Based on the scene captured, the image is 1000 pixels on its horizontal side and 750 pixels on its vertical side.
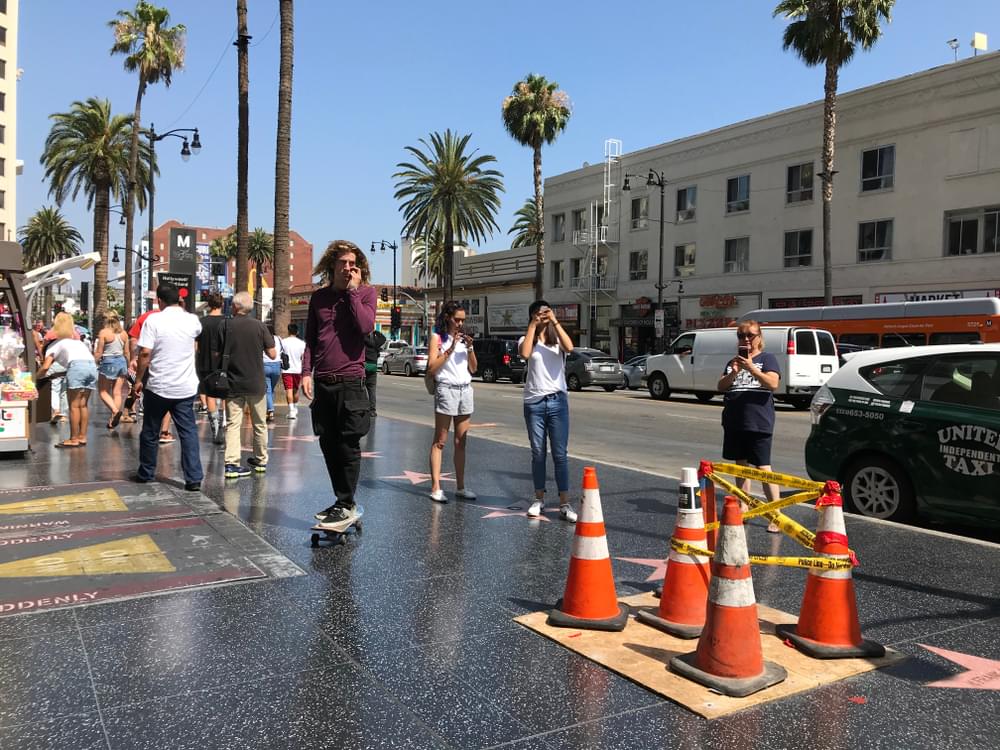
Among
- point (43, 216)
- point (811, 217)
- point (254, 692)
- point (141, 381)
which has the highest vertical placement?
point (43, 216)

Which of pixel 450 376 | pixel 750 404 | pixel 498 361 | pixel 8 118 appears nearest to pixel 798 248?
pixel 498 361

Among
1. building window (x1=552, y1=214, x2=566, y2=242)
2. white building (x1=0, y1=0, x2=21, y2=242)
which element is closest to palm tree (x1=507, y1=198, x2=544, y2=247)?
building window (x1=552, y1=214, x2=566, y2=242)

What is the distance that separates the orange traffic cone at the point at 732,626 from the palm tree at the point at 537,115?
37279 millimetres

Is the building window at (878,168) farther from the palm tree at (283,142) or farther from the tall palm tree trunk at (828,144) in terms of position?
the palm tree at (283,142)

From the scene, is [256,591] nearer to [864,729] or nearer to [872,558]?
[864,729]

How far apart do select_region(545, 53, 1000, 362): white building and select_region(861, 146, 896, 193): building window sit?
5cm

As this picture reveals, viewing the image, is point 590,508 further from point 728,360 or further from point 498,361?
point 498,361

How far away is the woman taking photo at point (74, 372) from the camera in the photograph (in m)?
9.59

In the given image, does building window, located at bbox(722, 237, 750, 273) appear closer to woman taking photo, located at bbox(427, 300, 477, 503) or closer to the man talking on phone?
the man talking on phone

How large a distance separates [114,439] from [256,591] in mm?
7132

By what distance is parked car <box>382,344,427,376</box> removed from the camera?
35688mm

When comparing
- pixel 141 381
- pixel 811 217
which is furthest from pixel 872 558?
pixel 811 217

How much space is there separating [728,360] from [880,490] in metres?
15.7

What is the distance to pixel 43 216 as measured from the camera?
65312 millimetres
